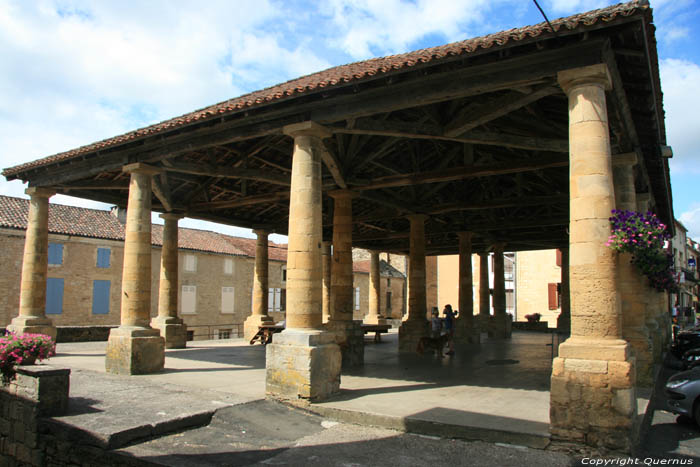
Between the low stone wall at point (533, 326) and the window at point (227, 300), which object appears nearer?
the low stone wall at point (533, 326)

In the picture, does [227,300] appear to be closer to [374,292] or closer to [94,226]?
[94,226]

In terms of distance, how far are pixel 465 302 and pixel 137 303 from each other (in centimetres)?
1086

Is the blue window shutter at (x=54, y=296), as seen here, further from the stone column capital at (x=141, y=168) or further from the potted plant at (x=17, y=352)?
the potted plant at (x=17, y=352)

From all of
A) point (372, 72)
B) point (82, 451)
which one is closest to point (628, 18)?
point (372, 72)

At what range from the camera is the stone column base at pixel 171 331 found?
13680 millimetres

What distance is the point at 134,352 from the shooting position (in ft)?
30.1

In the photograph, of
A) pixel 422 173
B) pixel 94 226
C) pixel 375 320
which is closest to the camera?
pixel 422 173

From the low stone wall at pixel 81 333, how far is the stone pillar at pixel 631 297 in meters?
14.4

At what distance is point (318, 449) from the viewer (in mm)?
5469

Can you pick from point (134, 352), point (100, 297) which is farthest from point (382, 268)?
point (134, 352)

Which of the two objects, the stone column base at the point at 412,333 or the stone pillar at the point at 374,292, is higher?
the stone pillar at the point at 374,292

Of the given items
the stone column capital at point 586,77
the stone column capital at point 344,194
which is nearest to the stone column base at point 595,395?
the stone column capital at point 586,77

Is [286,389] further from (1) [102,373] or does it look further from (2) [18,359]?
(1) [102,373]

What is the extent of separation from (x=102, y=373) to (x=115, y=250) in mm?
16371
